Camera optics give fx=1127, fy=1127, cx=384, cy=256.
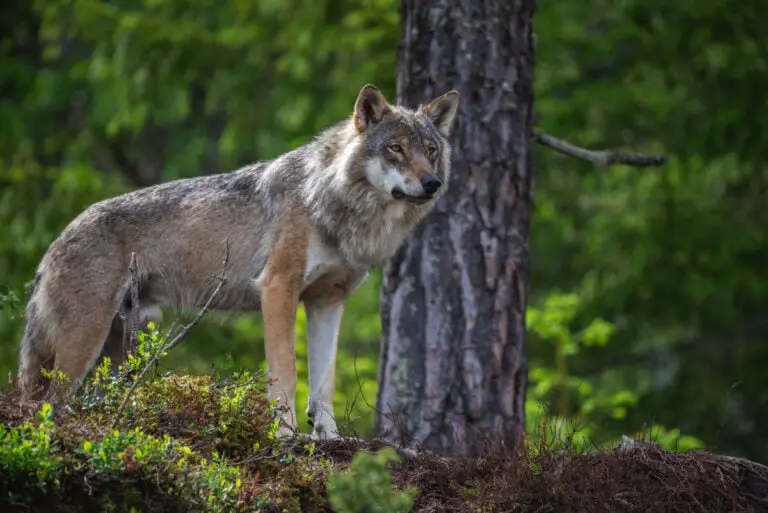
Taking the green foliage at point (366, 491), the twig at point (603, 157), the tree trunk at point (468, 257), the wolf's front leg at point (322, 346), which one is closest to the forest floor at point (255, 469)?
the green foliage at point (366, 491)

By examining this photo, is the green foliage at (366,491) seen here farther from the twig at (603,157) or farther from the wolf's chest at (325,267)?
the twig at (603,157)

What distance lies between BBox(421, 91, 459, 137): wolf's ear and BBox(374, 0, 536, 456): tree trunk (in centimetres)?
45

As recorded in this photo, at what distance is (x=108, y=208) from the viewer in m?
7.54

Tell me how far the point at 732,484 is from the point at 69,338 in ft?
13.3

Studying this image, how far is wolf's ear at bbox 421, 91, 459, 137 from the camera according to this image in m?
7.21

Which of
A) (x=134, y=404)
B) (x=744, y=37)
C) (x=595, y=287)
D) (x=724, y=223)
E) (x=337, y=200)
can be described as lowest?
(x=595, y=287)

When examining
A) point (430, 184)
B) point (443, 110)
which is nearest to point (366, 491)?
point (430, 184)

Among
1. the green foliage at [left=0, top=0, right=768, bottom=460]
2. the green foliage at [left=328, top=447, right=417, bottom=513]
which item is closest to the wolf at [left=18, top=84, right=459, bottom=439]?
the green foliage at [left=328, top=447, right=417, bottom=513]

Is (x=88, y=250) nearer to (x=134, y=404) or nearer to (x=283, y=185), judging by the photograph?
(x=283, y=185)

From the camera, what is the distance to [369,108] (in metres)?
7.18

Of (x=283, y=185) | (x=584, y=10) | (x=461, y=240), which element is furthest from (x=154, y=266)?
(x=584, y=10)

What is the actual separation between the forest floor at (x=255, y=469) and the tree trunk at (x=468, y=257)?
1.59 meters

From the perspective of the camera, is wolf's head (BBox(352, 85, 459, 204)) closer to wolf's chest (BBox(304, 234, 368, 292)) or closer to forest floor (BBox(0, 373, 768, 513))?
wolf's chest (BBox(304, 234, 368, 292))

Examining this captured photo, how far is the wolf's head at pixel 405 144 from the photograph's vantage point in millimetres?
6824
